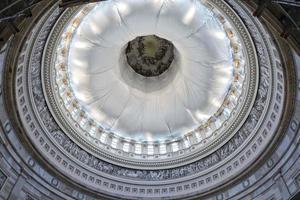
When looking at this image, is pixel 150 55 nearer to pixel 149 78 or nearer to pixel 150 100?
pixel 149 78

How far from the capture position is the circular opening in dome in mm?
22922

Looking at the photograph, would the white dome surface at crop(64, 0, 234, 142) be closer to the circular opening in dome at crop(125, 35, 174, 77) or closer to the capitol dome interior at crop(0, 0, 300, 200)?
the capitol dome interior at crop(0, 0, 300, 200)

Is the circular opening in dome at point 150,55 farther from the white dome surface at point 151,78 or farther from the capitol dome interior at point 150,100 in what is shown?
the white dome surface at point 151,78

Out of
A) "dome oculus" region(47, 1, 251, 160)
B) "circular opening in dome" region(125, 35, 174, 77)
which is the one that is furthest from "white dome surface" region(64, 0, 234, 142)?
"circular opening in dome" region(125, 35, 174, 77)

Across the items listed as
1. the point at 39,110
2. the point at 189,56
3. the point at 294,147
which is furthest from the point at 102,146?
the point at 294,147

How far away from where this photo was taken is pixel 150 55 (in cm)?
2344

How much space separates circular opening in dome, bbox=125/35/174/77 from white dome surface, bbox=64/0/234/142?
16.4 inches

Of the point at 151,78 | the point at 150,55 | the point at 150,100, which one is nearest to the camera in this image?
the point at 150,100

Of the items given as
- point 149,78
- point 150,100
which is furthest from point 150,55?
point 150,100

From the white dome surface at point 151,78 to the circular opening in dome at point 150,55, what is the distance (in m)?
0.42

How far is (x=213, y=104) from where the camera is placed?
19.2 m

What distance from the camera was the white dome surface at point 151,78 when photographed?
17.8 metres

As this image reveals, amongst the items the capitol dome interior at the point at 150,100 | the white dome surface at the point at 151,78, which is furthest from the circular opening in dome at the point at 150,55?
the white dome surface at the point at 151,78

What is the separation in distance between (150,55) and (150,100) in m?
3.20
